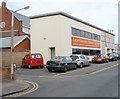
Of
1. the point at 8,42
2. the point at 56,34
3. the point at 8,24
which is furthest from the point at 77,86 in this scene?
the point at 8,24

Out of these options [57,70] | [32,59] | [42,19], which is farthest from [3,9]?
[57,70]

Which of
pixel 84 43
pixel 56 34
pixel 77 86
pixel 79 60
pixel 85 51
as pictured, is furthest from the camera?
pixel 85 51

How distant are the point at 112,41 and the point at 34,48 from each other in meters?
32.9

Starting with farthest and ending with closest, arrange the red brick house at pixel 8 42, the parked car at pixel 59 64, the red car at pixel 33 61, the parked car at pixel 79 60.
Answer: the parked car at pixel 79 60 < the red car at pixel 33 61 < the red brick house at pixel 8 42 < the parked car at pixel 59 64

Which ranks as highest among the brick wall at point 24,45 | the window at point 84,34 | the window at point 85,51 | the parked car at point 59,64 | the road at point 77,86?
the window at point 84,34

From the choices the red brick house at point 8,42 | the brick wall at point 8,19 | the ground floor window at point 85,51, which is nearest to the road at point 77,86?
the red brick house at point 8,42

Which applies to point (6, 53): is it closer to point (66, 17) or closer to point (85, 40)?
point (66, 17)

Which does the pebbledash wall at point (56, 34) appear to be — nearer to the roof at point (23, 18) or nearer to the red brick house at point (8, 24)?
the red brick house at point (8, 24)

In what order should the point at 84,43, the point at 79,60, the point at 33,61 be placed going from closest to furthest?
the point at 33,61 < the point at 79,60 < the point at 84,43

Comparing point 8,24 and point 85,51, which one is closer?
point 85,51

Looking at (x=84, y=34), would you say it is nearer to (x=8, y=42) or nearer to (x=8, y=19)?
(x=8, y=42)

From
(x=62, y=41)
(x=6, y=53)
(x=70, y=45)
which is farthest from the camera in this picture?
(x=70, y=45)

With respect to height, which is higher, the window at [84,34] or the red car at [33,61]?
the window at [84,34]

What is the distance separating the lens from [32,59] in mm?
27172
